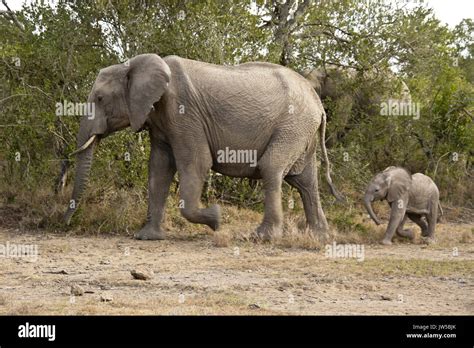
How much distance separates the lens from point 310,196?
12.2 meters

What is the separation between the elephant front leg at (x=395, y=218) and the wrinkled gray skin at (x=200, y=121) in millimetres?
941

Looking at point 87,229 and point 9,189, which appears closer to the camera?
point 87,229

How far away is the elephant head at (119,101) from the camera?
10734 millimetres

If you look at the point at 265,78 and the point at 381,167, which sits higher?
the point at 265,78

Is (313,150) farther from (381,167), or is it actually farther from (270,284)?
(381,167)

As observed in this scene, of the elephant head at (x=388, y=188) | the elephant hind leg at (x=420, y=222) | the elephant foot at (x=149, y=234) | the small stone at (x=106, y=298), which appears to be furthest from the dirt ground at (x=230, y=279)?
the elephant hind leg at (x=420, y=222)

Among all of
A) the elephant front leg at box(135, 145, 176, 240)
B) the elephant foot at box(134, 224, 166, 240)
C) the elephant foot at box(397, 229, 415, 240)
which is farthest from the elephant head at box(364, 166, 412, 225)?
the elephant foot at box(134, 224, 166, 240)

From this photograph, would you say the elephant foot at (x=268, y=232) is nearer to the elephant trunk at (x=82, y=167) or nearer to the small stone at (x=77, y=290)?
the elephant trunk at (x=82, y=167)

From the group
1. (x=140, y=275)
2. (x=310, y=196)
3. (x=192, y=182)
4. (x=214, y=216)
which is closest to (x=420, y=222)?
(x=310, y=196)

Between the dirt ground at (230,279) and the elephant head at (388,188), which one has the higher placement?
the elephant head at (388,188)

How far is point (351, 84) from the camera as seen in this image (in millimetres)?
15641

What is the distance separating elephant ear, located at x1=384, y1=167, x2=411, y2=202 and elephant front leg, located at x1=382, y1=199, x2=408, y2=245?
0.31 ft

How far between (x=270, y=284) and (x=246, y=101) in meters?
4.06

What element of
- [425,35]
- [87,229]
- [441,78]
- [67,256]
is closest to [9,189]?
[87,229]
